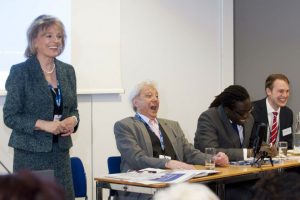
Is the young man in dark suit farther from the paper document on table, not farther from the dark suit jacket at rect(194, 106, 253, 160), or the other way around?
the paper document on table

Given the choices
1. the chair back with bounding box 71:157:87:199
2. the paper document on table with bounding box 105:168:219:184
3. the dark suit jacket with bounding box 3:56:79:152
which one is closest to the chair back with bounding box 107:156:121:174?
the chair back with bounding box 71:157:87:199

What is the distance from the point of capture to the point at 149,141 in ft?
13.7

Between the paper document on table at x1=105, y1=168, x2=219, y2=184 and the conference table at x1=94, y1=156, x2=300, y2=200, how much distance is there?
0.03 meters

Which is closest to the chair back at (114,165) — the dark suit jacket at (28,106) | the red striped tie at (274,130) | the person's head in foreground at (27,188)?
the dark suit jacket at (28,106)

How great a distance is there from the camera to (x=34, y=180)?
0.87 metres

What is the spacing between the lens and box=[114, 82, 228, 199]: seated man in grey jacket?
13.1 feet

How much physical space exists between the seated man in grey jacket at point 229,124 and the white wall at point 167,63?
1.21 meters

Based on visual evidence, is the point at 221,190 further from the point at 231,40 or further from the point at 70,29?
the point at 231,40

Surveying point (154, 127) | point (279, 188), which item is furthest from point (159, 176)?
point (279, 188)

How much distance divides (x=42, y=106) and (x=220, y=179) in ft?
4.19

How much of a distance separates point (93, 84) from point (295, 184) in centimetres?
429

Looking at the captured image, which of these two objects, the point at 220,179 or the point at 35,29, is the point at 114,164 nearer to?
the point at 220,179

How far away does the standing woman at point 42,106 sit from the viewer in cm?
341

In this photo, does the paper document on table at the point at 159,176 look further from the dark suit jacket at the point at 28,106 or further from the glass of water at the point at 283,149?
the glass of water at the point at 283,149
